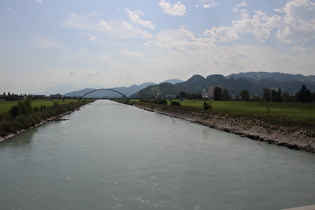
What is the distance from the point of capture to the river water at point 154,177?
10.4 m

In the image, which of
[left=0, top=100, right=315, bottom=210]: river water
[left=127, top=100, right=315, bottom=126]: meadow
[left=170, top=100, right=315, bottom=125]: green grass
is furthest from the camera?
[left=170, top=100, right=315, bottom=125]: green grass

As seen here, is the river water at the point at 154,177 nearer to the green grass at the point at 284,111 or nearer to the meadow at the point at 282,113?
the meadow at the point at 282,113

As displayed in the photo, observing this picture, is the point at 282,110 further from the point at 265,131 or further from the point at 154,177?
the point at 154,177

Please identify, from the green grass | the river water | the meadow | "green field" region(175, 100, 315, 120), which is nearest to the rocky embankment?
the meadow

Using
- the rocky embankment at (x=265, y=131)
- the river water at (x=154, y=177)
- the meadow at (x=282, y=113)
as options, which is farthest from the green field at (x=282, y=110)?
the river water at (x=154, y=177)

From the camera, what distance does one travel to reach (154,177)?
1341cm

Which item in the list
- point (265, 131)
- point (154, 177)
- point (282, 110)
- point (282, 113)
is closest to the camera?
point (154, 177)

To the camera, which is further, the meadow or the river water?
the meadow

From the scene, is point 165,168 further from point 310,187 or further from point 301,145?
point 301,145

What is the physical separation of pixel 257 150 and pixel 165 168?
9.37 meters

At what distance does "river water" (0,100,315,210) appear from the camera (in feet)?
34.0

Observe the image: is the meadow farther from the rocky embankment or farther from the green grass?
the rocky embankment

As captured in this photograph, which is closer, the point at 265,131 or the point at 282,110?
the point at 265,131

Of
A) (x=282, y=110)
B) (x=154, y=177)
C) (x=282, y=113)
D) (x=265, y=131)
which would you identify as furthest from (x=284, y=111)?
(x=154, y=177)
